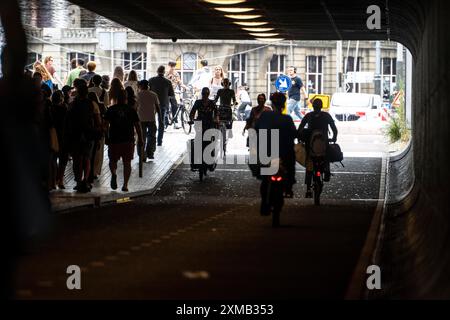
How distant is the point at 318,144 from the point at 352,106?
133 ft

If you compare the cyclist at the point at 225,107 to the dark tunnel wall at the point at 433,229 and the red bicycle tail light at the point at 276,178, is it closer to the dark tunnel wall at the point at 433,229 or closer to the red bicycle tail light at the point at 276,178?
the dark tunnel wall at the point at 433,229

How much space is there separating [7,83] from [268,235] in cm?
1107

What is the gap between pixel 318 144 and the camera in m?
22.3

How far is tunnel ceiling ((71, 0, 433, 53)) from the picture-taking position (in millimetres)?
25422

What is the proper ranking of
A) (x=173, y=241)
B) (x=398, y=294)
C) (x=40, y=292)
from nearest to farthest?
(x=40, y=292)
(x=398, y=294)
(x=173, y=241)

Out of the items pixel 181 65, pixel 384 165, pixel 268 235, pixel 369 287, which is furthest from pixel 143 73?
pixel 369 287

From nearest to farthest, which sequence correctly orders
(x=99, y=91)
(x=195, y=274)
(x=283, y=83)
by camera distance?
(x=195, y=274) < (x=99, y=91) < (x=283, y=83)

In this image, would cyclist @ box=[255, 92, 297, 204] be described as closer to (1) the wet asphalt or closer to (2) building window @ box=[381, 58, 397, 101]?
(1) the wet asphalt

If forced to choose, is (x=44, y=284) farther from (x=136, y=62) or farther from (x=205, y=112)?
(x=136, y=62)

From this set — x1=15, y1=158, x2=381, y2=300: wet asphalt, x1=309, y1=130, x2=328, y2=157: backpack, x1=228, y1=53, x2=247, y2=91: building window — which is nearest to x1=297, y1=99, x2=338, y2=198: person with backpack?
x1=309, y1=130, x2=328, y2=157: backpack

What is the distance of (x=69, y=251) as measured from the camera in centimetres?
1403

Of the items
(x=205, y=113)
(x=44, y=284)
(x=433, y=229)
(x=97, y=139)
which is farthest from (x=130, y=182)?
(x=44, y=284)

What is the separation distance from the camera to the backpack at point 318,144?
22219 millimetres
